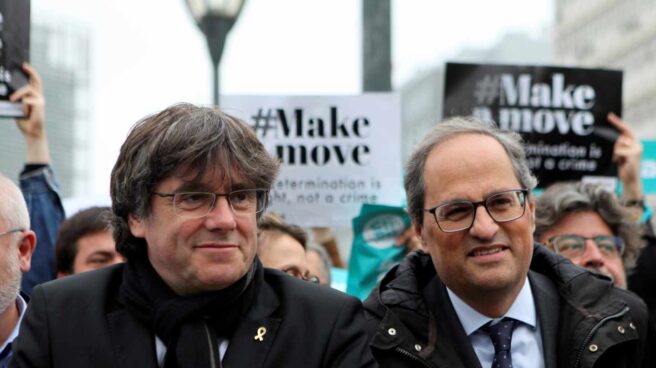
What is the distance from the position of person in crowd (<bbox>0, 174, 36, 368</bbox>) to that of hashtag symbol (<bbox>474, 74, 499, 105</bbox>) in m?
3.31

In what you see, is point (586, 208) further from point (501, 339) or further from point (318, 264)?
point (501, 339)

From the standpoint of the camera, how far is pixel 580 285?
149 inches

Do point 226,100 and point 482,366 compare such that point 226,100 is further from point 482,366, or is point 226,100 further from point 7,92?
point 482,366

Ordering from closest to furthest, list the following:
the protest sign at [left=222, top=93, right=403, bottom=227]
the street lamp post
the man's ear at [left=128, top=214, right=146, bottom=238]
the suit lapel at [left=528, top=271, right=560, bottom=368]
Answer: the man's ear at [left=128, top=214, right=146, bottom=238]
the suit lapel at [left=528, top=271, right=560, bottom=368]
the protest sign at [left=222, top=93, right=403, bottom=227]
the street lamp post

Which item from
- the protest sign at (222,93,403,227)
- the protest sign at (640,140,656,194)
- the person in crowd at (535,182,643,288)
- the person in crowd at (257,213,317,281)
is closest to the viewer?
the person in crowd at (257,213,317,281)

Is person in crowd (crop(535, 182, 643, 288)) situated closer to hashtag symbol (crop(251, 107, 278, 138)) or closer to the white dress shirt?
the white dress shirt

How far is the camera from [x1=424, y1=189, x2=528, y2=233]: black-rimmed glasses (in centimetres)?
352

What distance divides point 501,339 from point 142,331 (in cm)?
119

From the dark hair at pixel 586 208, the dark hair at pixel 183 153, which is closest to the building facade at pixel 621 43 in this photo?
the dark hair at pixel 586 208

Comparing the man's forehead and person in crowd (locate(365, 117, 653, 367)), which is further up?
the man's forehead

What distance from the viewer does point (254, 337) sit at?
10.1 ft

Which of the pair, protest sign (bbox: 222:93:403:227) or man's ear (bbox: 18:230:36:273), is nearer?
man's ear (bbox: 18:230:36:273)

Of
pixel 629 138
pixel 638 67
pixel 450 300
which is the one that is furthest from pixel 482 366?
pixel 638 67

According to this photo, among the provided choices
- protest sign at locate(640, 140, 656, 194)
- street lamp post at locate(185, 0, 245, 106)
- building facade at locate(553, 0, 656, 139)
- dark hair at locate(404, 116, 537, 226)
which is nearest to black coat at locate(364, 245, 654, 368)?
dark hair at locate(404, 116, 537, 226)
